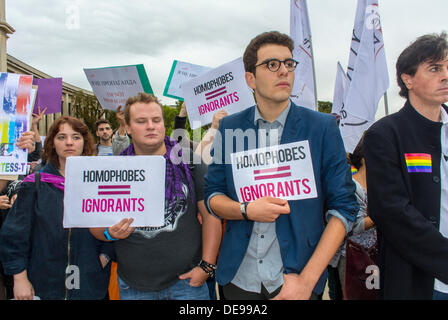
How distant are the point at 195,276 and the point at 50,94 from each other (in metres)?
3.96

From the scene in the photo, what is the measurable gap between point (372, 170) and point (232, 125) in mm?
826

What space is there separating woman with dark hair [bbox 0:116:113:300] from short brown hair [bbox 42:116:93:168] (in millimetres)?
272

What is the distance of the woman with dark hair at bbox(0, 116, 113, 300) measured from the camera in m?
2.52

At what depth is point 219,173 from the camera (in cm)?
209

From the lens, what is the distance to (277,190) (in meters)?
1.91

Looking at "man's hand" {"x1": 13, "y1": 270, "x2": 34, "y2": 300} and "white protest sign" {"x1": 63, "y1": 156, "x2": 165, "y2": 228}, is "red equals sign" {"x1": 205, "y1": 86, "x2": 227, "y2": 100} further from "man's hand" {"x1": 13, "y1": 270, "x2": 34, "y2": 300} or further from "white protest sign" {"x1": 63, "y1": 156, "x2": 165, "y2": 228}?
"man's hand" {"x1": 13, "y1": 270, "x2": 34, "y2": 300}

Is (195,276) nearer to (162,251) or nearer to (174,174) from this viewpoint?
(162,251)

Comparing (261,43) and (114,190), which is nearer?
(261,43)

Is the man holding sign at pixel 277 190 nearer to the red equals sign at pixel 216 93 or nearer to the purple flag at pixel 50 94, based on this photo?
the red equals sign at pixel 216 93

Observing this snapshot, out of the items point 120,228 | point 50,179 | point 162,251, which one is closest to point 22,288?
point 50,179

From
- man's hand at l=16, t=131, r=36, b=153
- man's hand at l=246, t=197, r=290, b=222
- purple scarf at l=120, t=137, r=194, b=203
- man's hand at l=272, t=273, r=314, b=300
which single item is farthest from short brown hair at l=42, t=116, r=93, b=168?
man's hand at l=272, t=273, r=314, b=300
